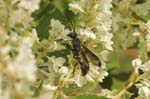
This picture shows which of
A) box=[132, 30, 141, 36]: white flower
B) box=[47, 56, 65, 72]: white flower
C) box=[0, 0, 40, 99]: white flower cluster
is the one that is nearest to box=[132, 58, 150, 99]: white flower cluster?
box=[47, 56, 65, 72]: white flower

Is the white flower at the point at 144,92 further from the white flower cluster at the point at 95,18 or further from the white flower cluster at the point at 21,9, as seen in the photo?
the white flower cluster at the point at 21,9

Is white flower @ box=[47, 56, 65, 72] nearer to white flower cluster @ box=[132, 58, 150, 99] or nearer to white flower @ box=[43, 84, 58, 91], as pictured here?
white flower @ box=[43, 84, 58, 91]

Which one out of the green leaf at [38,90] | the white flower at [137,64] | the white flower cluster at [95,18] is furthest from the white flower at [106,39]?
the green leaf at [38,90]

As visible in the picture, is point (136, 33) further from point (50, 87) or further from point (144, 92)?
point (50, 87)

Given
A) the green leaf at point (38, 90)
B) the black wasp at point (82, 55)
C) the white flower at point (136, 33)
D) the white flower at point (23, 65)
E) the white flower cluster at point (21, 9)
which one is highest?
the white flower at point (136, 33)

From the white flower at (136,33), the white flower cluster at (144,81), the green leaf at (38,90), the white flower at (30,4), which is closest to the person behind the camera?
the white flower at (30,4)

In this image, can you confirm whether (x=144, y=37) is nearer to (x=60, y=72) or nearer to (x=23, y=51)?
(x=60, y=72)

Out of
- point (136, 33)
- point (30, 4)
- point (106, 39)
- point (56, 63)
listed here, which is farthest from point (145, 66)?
point (30, 4)

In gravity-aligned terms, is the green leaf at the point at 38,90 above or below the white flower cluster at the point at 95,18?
below

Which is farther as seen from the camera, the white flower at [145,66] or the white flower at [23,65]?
the white flower at [145,66]

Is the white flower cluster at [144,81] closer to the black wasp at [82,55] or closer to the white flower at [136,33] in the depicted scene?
the black wasp at [82,55]

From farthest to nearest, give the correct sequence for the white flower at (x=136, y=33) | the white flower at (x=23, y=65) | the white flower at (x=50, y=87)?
the white flower at (x=136, y=33) < the white flower at (x=50, y=87) < the white flower at (x=23, y=65)
